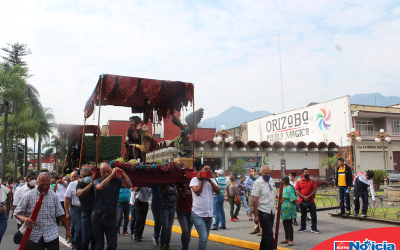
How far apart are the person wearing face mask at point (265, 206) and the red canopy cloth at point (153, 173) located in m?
1.43

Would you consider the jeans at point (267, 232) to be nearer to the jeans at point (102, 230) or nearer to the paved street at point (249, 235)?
the paved street at point (249, 235)

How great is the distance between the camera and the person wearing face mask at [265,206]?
6.29m

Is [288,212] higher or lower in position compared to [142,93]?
lower

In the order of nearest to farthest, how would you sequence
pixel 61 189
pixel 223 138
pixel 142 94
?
pixel 142 94 → pixel 61 189 → pixel 223 138

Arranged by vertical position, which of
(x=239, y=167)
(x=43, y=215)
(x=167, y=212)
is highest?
(x=239, y=167)

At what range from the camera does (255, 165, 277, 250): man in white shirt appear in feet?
20.6

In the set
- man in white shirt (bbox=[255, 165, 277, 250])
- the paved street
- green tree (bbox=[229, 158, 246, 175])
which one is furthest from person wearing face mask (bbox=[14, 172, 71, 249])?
green tree (bbox=[229, 158, 246, 175])

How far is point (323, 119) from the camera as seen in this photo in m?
37.5

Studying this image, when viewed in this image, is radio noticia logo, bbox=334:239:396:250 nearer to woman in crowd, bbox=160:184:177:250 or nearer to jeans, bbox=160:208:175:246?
woman in crowd, bbox=160:184:177:250

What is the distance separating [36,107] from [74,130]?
26716mm

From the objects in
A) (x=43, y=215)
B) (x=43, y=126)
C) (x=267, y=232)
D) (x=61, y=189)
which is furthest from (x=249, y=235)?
(x=43, y=126)

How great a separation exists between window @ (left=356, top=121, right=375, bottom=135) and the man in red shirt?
97.7 feet

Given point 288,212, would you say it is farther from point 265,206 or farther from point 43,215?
point 43,215

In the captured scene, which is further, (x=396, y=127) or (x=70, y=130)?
(x=396, y=127)
